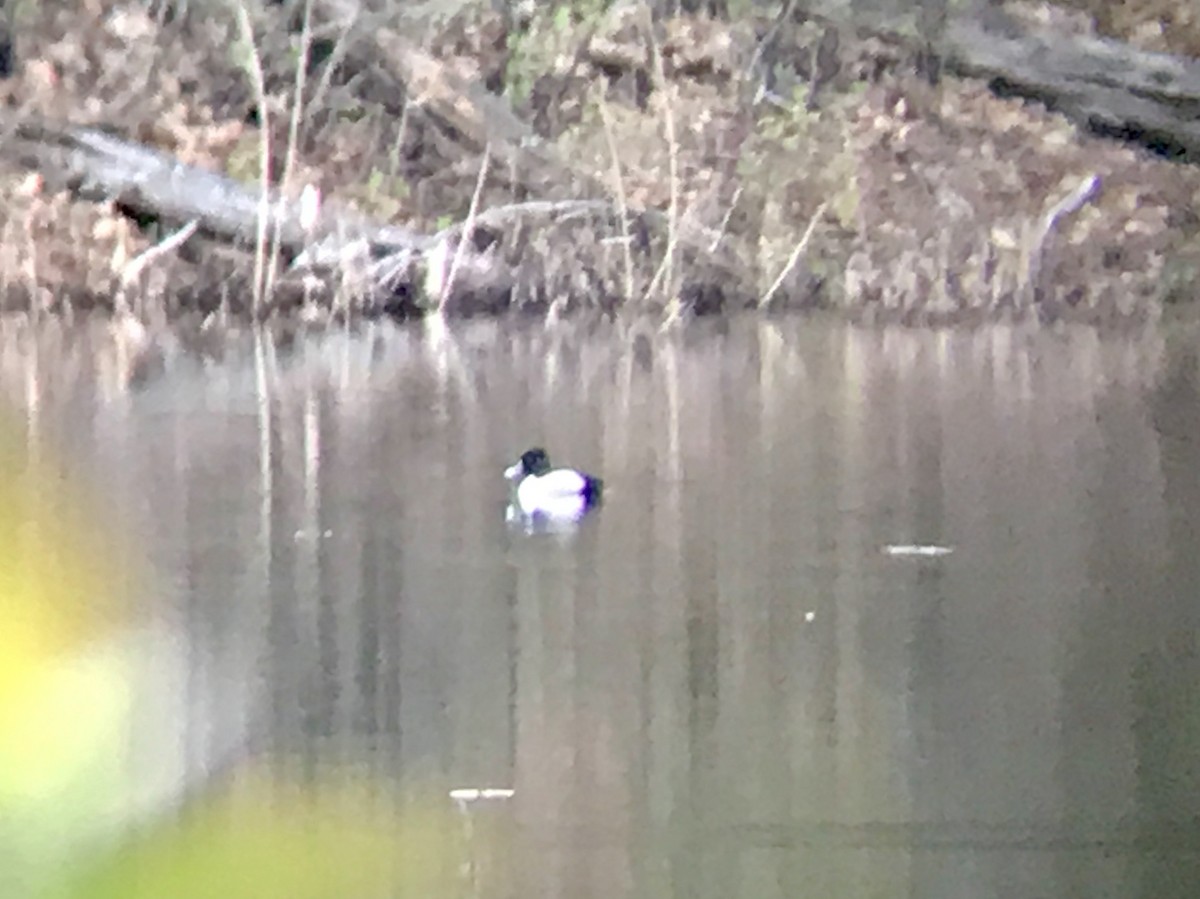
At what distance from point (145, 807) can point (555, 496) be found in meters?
0.57

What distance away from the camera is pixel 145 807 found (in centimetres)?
79

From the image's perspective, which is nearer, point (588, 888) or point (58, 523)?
point (588, 888)

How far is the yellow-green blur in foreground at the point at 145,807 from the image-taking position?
0.72m

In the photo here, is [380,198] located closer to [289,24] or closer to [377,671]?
[289,24]

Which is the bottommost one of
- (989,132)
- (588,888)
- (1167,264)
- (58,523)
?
(588,888)

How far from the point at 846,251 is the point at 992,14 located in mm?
479

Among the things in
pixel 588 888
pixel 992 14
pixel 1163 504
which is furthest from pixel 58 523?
pixel 992 14

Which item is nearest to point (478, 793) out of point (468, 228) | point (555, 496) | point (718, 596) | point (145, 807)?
point (145, 807)

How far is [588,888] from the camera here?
2.34ft

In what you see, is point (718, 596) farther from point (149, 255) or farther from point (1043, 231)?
point (149, 255)

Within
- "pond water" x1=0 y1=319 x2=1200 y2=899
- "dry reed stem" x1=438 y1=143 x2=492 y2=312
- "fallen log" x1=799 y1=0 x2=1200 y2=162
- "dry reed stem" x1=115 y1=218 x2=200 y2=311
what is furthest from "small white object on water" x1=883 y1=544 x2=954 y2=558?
"dry reed stem" x1=115 y1=218 x2=200 y2=311

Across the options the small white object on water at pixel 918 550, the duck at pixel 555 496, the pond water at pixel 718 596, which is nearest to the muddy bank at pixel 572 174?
the pond water at pixel 718 596

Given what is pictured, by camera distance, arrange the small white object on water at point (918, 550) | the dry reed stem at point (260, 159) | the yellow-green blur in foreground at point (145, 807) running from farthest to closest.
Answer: the dry reed stem at point (260, 159) < the small white object on water at point (918, 550) < the yellow-green blur in foreground at point (145, 807)

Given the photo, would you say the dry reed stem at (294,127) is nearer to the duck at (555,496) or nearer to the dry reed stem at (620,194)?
the dry reed stem at (620,194)
